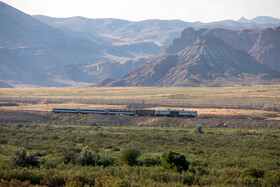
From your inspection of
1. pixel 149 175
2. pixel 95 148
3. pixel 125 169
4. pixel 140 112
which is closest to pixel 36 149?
pixel 95 148

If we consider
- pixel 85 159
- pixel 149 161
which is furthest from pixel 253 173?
pixel 85 159

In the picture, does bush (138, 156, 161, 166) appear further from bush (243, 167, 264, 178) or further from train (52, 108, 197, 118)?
train (52, 108, 197, 118)

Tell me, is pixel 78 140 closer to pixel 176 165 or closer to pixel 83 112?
pixel 176 165

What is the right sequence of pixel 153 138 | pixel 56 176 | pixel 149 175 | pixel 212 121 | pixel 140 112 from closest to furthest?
pixel 56 176
pixel 149 175
pixel 153 138
pixel 212 121
pixel 140 112

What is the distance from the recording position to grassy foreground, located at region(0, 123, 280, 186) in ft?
82.1

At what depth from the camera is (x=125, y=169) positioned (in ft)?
97.0

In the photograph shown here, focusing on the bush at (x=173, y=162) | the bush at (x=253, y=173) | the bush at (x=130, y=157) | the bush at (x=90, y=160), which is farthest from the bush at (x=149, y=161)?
the bush at (x=253, y=173)

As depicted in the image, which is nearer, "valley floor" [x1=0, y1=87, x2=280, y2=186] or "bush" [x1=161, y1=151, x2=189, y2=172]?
"valley floor" [x1=0, y1=87, x2=280, y2=186]

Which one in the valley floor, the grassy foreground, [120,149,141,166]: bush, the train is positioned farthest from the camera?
the train

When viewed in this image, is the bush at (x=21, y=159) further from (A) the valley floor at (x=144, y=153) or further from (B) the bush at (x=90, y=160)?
(B) the bush at (x=90, y=160)

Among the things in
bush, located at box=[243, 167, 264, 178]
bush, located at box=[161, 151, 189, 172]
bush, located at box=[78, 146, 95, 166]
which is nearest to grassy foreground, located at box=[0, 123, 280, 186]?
bush, located at box=[243, 167, 264, 178]

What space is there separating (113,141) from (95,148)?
7254 millimetres

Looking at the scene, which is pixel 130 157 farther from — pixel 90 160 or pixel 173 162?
pixel 173 162

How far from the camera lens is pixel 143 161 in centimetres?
3438
